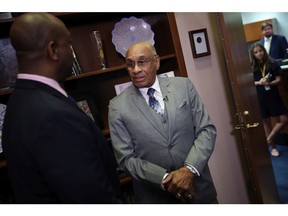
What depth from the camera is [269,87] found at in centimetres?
309

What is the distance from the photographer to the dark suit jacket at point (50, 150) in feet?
2.45

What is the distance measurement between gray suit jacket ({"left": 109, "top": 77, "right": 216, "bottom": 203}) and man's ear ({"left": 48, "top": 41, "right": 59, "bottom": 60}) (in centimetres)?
60

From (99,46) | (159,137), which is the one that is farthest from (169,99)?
(99,46)

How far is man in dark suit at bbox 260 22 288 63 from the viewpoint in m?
2.40

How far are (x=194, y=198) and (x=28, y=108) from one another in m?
0.98

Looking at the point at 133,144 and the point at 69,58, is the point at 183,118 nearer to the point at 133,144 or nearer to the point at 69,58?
the point at 133,144

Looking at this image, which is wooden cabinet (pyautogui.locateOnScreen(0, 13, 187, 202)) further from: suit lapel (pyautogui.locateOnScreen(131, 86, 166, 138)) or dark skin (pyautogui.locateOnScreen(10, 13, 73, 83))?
dark skin (pyautogui.locateOnScreen(10, 13, 73, 83))

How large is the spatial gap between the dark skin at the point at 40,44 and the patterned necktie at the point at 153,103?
0.63 m

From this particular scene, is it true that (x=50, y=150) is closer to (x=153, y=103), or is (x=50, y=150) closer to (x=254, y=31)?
(x=153, y=103)

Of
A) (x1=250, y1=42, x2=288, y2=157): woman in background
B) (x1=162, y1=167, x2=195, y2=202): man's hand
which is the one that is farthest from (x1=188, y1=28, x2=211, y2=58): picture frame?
(x1=250, y1=42, x2=288, y2=157): woman in background

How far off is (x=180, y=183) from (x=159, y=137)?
0.77 feet

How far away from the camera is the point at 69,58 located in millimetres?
847

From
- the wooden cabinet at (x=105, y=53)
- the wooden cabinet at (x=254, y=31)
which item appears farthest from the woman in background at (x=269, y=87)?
the wooden cabinet at (x=105, y=53)
